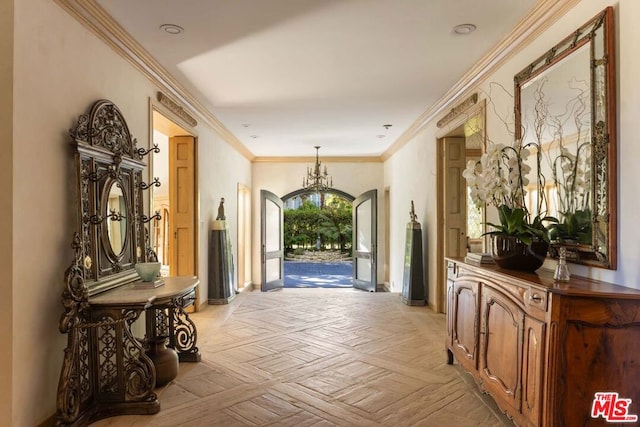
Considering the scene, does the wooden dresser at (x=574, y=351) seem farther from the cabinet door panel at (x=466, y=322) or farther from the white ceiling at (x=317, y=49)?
the white ceiling at (x=317, y=49)

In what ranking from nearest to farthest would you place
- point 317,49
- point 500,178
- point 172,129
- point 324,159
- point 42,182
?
point 42,182, point 500,178, point 317,49, point 172,129, point 324,159

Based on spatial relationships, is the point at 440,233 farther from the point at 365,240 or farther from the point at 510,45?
the point at 365,240

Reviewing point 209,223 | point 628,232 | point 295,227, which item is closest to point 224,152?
point 209,223

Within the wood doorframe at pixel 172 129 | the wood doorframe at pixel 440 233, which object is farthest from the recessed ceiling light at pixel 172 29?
the wood doorframe at pixel 440 233

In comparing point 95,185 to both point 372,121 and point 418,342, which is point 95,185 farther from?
point 372,121

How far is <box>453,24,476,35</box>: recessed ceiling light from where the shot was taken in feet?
10.4

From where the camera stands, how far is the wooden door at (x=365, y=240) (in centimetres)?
906

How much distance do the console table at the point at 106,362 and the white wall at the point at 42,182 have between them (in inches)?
5.0

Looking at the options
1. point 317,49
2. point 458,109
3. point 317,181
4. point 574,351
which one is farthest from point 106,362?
point 317,181

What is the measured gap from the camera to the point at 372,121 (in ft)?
20.9

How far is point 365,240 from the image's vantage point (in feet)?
31.0

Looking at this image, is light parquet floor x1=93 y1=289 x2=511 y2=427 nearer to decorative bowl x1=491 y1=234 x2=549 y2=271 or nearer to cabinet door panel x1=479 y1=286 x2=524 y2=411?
cabinet door panel x1=479 y1=286 x2=524 y2=411

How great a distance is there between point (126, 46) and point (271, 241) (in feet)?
20.8

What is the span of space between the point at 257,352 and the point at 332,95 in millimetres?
3039
